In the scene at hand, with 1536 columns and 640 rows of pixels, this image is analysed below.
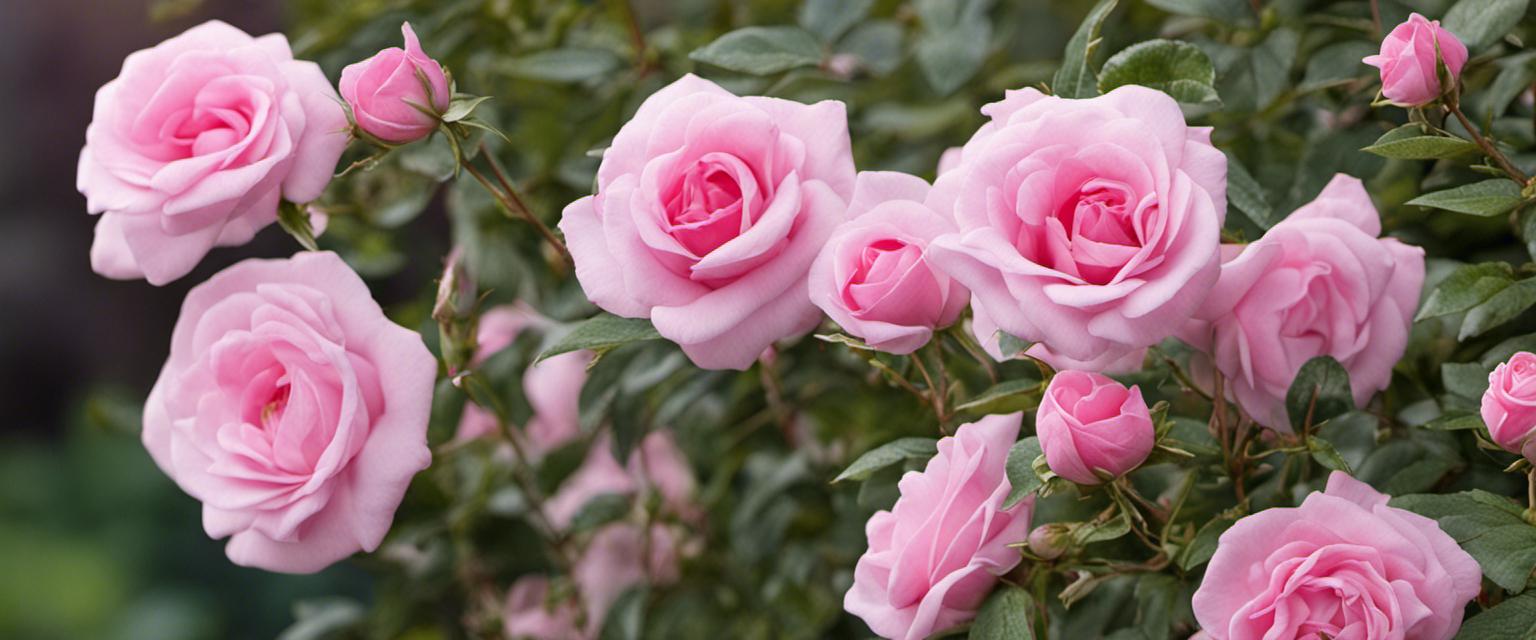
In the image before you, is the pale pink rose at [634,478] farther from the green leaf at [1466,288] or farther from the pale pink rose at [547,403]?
the green leaf at [1466,288]

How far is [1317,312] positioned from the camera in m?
0.46

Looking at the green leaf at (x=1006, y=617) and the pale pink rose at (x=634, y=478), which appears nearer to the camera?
the green leaf at (x=1006, y=617)

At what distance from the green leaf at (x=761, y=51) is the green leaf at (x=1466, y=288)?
26 centimetres

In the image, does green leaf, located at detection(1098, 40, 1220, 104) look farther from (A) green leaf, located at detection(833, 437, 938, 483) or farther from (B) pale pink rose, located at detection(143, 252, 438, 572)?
(B) pale pink rose, located at detection(143, 252, 438, 572)

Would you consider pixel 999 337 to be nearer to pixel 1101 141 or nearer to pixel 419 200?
pixel 1101 141

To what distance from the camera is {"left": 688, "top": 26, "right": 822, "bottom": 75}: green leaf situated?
575 mm

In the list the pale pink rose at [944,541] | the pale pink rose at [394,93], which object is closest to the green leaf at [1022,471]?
the pale pink rose at [944,541]

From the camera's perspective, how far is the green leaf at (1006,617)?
1.43 ft

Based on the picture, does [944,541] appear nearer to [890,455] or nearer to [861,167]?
[890,455]

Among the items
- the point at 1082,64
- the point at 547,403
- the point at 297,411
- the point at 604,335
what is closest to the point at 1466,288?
the point at 1082,64

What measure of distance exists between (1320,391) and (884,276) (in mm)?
152

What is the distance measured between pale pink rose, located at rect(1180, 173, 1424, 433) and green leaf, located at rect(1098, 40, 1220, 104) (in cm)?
6

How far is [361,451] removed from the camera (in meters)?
0.50

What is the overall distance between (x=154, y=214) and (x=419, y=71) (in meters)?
0.12
